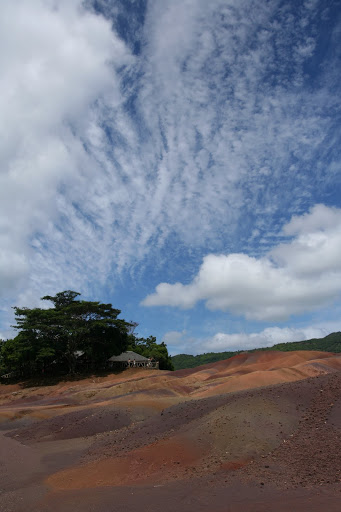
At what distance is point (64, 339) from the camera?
54938 millimetres

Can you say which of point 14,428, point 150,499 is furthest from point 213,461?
point 14,428

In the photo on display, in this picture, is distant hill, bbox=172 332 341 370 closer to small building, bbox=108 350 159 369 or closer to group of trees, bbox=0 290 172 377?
small building, bbox=108 350 159 369

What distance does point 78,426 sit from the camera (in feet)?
72.0

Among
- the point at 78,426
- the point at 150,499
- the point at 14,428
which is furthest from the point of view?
the point at 14,428

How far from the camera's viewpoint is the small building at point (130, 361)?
59.5m

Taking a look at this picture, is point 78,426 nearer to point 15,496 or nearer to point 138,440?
point 138,440

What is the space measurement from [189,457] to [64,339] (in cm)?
4521

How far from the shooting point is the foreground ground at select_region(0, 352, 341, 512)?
31.4ft

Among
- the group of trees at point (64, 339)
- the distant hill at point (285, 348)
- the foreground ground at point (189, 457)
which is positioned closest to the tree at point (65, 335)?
the group of trees at point (64, 339)

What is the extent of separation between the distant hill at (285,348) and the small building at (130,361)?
67.5 metres

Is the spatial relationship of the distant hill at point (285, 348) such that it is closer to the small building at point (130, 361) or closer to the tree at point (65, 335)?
the small building at point (130, 361)

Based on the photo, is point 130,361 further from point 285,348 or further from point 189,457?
point 285,348

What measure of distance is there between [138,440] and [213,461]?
5531mm

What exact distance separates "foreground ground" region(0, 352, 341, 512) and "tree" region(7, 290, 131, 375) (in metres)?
28.0
